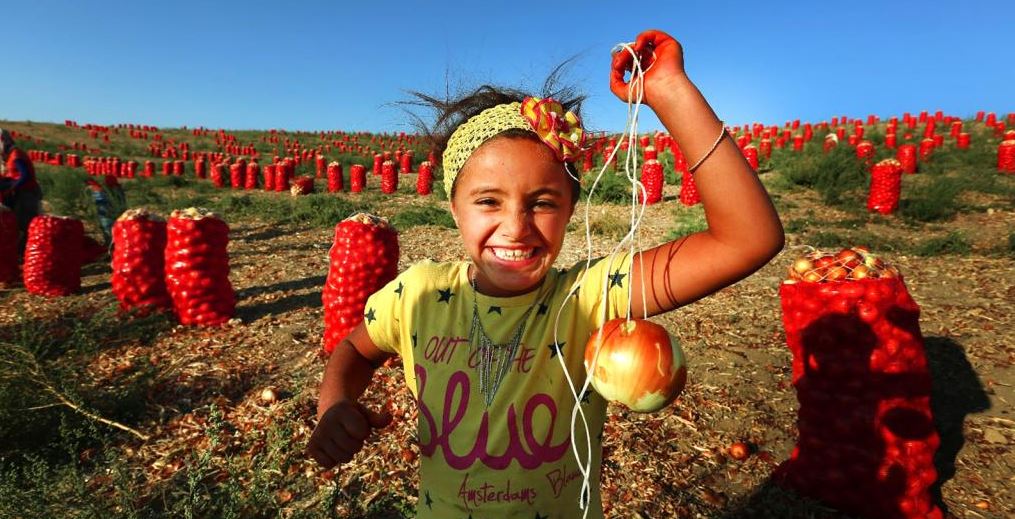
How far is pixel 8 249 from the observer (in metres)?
6.68

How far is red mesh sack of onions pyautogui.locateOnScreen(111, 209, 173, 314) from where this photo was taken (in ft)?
16.5

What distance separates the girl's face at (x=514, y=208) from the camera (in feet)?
4.40

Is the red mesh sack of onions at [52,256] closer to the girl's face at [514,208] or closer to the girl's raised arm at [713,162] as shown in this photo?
the girl's face at [514,208]

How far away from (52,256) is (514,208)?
7130 millimetres

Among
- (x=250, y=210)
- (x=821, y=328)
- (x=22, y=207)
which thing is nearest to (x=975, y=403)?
(x=821, y=328)

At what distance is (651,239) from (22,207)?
9.91m

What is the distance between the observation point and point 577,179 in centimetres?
149

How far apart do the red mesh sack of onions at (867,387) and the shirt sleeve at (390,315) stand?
6.58ft

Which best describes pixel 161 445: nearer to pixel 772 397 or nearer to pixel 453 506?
pixel 453 506

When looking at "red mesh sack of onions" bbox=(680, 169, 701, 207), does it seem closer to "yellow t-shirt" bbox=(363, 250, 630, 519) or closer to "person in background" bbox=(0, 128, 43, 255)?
"yellow t-shirt" bbox=(363, 250, 630, 519)

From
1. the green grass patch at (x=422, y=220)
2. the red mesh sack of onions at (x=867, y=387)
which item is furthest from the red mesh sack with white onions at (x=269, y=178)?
the red mesh sack of onions at (x=867, y=387)

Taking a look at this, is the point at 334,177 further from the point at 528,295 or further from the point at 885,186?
the point at 528,295

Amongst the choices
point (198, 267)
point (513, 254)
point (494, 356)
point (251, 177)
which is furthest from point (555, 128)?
point (251, 177)

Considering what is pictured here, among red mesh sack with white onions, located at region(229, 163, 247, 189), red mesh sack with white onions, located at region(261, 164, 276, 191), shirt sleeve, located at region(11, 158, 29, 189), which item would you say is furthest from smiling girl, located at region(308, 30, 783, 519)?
red mesh sack with white onions, located at region(229, 163, 247, 189)
